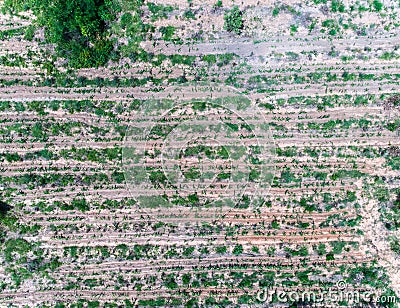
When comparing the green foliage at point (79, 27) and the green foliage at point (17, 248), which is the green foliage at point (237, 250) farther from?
the green foliage at point (79, 27)

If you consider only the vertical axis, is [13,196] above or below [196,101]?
below

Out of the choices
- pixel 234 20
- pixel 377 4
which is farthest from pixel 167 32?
pixel 377 4

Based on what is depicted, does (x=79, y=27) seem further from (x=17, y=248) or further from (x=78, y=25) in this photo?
(x=17, y=248)

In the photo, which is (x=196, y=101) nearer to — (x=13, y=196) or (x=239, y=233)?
(x=239, y=233)

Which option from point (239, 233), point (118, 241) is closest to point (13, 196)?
point (118, 241)

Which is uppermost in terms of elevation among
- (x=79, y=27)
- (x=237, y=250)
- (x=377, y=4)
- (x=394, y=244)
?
(x=377, y=4)

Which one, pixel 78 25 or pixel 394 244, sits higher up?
pixel 78 25

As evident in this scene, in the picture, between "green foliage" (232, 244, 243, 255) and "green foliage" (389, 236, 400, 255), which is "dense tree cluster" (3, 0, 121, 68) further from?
"green foliage" (389, 236, 400, 255)
